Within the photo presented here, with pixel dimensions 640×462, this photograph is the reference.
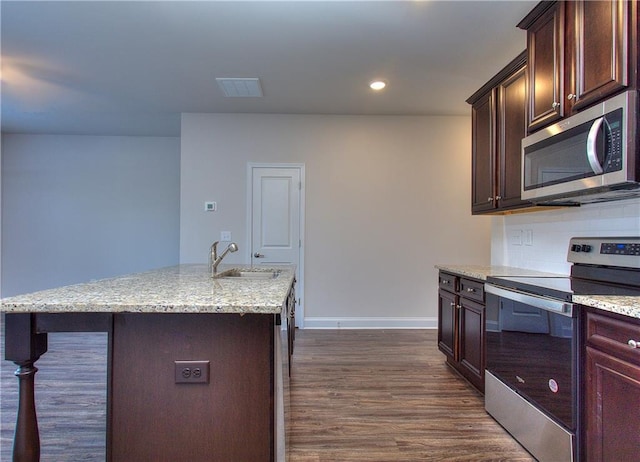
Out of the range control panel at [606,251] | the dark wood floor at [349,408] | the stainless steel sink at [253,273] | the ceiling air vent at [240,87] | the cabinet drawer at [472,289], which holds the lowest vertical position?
the dark wood floor at [349,408]

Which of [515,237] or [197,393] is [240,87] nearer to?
[515,237]

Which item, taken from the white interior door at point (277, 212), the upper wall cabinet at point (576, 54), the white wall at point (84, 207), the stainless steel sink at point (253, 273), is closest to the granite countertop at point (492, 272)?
the upper wall cabinet at point (576, 54)

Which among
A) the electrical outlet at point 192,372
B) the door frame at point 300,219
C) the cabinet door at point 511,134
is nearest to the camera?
the electrical outlet at point 192,372

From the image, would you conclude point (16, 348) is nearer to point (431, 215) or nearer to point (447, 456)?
point (447, 456)

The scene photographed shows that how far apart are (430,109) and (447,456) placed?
351 cm

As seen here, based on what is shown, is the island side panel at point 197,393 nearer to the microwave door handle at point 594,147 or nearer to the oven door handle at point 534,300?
the oven door handle at point 534,300

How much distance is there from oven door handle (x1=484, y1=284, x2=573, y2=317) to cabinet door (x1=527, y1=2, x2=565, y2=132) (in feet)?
3.27

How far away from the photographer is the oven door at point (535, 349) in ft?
5.23

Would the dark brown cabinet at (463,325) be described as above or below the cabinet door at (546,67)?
below

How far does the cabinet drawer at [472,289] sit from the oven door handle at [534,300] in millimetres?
117

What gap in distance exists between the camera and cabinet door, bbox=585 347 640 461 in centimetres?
127

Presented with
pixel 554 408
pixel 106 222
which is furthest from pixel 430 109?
pixel 106 222

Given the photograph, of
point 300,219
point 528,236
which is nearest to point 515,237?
point 528,236

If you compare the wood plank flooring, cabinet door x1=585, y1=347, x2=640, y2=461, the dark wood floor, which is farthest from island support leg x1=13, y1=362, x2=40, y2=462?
cabinet door x1=585, y1=347, x2=640, y2=461
